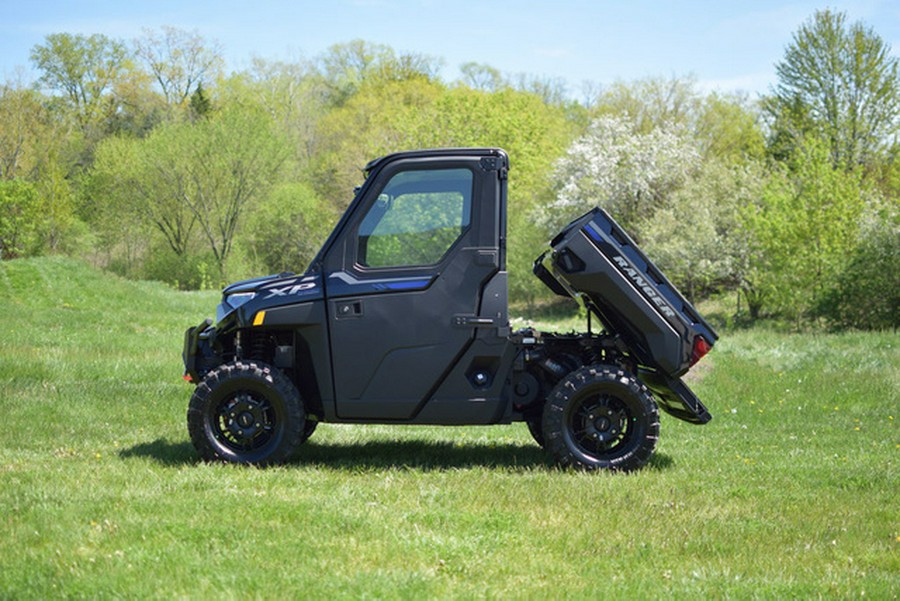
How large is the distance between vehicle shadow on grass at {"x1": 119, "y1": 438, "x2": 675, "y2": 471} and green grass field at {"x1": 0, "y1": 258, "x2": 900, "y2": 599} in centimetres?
4

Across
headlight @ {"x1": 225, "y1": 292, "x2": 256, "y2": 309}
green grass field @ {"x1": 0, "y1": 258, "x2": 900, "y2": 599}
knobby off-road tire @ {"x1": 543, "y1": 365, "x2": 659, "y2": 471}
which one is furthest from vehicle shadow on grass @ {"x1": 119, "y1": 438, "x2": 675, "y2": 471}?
headlight @ {"x1": 225, "y1": 292, "x2": 256, "y2": 309}

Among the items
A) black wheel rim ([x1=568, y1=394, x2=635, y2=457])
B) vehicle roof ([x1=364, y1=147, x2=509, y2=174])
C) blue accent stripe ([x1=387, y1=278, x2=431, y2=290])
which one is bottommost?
black wheel rim ([x1=568, y1=394, x2=635, y2=457])

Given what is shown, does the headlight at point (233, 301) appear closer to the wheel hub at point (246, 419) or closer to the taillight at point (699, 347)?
the wheel hub at point (246, 419)

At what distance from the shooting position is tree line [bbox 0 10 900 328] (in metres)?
40.5

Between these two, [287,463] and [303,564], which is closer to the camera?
[303,564]

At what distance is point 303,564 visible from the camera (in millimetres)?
5688

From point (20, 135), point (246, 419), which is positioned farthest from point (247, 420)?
point (20, 135)

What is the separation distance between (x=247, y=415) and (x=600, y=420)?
2908 mm

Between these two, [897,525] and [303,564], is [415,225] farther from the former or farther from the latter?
[897,525]

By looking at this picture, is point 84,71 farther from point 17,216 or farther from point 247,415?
point 247,415

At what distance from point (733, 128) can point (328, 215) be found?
24.7 meters

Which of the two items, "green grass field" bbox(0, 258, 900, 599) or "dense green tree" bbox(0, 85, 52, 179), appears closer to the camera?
"green grass field" bbox(0, 258, 900, 599)

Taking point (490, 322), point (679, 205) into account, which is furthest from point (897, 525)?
point (679, 205)

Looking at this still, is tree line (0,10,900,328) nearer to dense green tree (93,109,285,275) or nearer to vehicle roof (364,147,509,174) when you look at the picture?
dense green tree (93,109,285,275)
